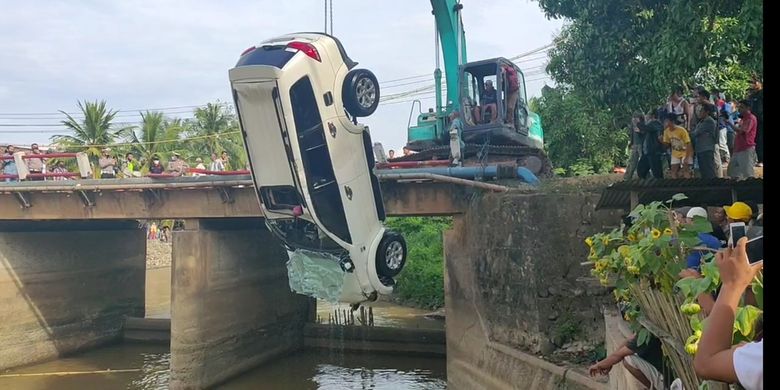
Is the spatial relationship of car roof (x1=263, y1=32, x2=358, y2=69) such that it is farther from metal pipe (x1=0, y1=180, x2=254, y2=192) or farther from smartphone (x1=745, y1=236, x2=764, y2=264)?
smartphone (x1=745, y1=236, x2=764, y2=264)

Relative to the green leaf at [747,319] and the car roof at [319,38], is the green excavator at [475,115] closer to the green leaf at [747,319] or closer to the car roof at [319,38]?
the car roof at [319,38]

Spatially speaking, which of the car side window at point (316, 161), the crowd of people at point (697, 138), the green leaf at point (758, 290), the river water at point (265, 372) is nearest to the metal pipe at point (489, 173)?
the crowd of people at point (697, 138)

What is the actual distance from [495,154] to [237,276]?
706cm

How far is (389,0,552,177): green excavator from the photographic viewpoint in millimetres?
13625

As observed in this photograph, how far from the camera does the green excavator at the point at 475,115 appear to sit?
44.7ft

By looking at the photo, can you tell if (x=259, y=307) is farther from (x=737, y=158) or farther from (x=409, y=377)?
(x=737, y=158)

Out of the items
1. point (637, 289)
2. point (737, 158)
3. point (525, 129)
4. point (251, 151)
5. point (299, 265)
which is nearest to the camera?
point (637, 289)

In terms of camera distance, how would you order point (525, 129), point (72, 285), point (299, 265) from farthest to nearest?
point (72, 285) < point (525, 129) < point (299, 265)

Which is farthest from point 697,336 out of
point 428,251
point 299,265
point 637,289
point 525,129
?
point 428,251

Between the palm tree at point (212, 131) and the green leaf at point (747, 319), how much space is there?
3723 cm

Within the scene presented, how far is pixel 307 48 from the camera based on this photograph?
31.2 feet

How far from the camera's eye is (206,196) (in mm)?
14336

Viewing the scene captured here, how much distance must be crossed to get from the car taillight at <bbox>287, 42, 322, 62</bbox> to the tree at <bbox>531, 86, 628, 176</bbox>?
11.5 metres
